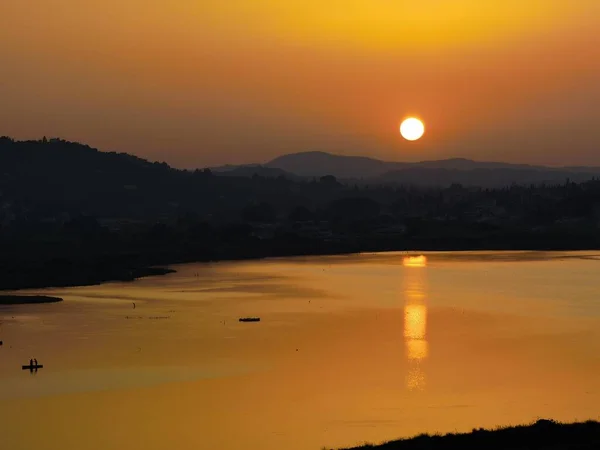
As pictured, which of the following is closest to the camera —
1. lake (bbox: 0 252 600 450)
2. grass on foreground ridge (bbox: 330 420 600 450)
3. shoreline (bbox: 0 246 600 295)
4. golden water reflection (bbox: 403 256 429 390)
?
grass on foreground ridge (bbox: 330 420 600 450)

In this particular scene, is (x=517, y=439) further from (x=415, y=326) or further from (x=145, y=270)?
(x=145, y=270)

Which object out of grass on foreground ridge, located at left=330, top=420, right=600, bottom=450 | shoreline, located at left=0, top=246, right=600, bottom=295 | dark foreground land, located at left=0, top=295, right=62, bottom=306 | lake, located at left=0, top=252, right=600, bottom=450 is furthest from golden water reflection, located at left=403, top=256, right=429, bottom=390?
shoreline, located at left=0, top=246, right=600, bottom=295

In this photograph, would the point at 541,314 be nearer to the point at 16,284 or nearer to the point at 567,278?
the point at 567,278

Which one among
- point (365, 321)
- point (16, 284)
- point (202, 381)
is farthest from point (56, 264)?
point (202, 381)

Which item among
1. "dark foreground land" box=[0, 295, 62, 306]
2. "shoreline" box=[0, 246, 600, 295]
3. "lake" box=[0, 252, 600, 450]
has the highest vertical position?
"shoreline" box=[0, 246, 600, 295]

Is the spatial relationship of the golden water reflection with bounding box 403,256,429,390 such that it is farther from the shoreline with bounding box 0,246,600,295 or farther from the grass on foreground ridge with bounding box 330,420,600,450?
the shoreline with bounding box 0,246,600,295

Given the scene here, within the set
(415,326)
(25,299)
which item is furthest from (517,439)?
(25,299)

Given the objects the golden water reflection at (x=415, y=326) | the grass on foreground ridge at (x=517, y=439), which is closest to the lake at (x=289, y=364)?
the golden water reflection at (x=415, y=326)

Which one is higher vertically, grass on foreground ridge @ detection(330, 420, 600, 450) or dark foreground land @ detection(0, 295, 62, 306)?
dark foreground land @ detection(0, 295, 62, 306)
